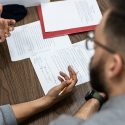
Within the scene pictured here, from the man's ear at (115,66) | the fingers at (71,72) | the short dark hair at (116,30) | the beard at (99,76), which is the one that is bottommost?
the fingers at (71,72)

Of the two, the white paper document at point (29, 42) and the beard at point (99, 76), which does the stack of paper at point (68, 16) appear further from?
the beard at point (99, 76)

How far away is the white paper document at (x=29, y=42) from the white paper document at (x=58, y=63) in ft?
0.12

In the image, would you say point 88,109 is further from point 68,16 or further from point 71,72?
point 68,16

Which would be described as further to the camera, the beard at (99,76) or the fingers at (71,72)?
the fingers at (71,72)

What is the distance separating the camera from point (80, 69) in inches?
49.8

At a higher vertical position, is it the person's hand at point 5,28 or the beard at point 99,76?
the beard at point 99,76

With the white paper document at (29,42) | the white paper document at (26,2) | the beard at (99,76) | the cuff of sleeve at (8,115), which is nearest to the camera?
the beard at (99,76)

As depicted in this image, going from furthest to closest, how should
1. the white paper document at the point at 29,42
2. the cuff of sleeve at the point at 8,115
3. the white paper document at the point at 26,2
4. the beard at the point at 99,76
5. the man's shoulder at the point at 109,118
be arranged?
the white paper document at the point at 26,2 < the white paper document at the point at 29,42 < the cuff of sleeve at the point at 8,115 < the beard at the point at 99,76 < the man's shoulder at the point at 109,118

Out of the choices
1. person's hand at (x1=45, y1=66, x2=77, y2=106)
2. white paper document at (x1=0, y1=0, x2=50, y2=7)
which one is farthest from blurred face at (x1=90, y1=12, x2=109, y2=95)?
white paper document at (x1=0, y1=0, x2=50, y2=7)

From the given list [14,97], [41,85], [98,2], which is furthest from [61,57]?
[98,2]

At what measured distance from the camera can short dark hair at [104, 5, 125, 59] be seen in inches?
32.6

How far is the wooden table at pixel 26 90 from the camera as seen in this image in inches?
45.5

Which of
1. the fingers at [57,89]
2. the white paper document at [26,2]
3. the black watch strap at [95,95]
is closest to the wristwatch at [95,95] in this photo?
the black watch strap at [95,95]

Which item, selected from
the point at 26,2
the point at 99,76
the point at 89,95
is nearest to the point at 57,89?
the point at 89,95
